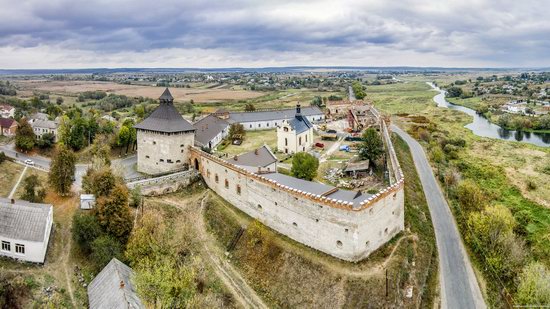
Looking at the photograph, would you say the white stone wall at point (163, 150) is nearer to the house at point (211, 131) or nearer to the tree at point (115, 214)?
the house at point (211, 131)

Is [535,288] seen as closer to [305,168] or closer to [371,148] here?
[305,168]

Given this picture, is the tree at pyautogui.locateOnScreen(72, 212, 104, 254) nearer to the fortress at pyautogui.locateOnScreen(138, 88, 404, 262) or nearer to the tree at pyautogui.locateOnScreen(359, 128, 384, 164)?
the fortress at pyautogui.locateOnScreen(138, 88, 404, 262)

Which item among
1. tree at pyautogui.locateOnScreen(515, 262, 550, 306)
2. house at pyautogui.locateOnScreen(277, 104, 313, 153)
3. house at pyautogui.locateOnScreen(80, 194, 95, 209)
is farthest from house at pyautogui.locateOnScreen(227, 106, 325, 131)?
tree at pyautogui.locateOnScreen(515, 262, 550, 306)

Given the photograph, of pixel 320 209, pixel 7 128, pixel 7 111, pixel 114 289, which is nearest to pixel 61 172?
pixel 114 289

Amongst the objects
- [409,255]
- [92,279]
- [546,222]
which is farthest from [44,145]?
[546,222]

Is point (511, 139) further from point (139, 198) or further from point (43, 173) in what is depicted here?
point (43, 173)

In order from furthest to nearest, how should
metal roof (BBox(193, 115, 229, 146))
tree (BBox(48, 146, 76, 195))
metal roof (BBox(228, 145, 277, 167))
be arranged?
metal roof (BBox(193, 115, 229, 146))
metal roof (BBox(228, 145, 277, 167))
tree (BBox(48, 146, 76, 195))
